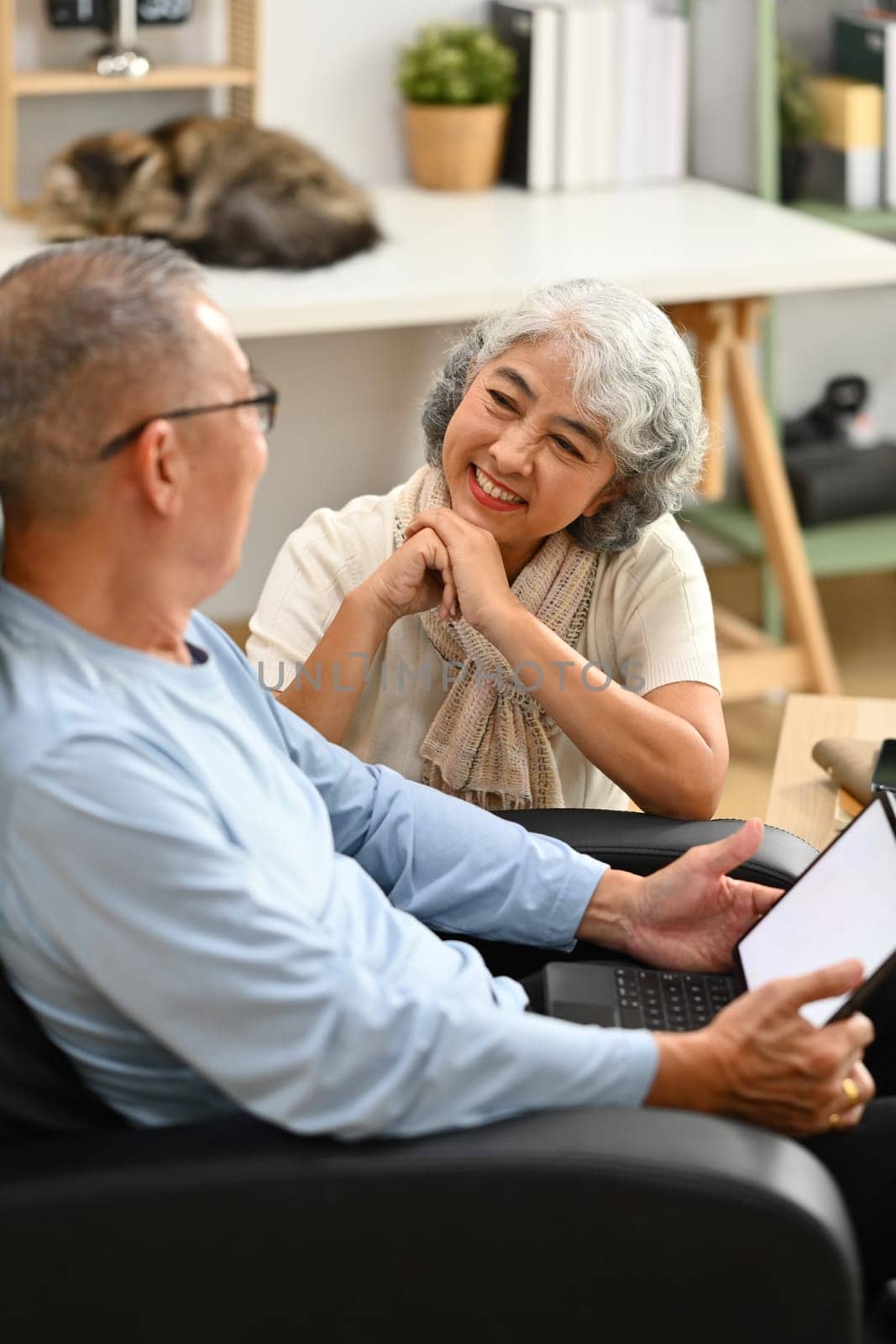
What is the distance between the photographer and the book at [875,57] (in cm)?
348

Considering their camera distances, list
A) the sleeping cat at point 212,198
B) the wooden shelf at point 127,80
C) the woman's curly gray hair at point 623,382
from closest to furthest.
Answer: the woman's curly gray hair at point 623,382 < the sleeping cat at point 212,198 < the wooden shelf at point 127,80

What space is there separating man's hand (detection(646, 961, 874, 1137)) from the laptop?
45 millimetres

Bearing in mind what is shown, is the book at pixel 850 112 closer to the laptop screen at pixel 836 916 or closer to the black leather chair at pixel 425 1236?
the laptop screen at pixel 836 916

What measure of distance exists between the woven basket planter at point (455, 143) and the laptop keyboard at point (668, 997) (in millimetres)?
2296

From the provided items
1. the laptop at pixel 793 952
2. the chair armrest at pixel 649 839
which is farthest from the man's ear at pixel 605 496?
the laptop at pixel 793 952

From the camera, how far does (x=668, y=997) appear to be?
151cm

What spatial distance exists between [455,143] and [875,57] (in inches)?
35.7

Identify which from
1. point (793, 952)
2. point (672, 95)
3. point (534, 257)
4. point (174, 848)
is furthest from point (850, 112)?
point (174, 848)

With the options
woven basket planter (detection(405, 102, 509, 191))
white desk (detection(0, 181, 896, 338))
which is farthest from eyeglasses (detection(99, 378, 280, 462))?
woven basket planter (detection(405, 102, 509, 191))

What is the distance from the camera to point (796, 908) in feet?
4.90

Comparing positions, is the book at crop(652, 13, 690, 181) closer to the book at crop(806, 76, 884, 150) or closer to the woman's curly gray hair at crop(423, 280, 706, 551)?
the book at crop(806, 76, 884, 150)

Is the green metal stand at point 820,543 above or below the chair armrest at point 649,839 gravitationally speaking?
below

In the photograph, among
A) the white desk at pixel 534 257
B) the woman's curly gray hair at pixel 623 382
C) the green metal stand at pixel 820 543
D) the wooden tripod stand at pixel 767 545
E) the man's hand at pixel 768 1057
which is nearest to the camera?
the man's hand at pixel 768 1057

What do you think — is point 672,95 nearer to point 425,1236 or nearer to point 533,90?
point 533,90
